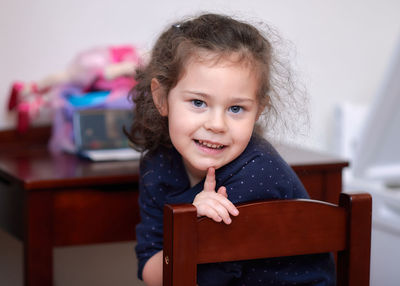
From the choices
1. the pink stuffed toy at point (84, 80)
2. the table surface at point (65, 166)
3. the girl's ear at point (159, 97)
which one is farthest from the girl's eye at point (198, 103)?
the pink stuffed toy at point (84, 80)

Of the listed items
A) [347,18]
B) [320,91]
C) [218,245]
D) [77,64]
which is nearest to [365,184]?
[320,91]

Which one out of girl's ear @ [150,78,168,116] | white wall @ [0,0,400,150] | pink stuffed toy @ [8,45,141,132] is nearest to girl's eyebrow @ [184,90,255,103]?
girl's ear @ [150,78,168,116]

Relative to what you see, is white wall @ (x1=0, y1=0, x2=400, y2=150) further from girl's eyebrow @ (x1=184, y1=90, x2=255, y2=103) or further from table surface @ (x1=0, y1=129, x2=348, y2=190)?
girl's eyebrow @ (x1=184, y1=90, x2=255, y2=103)

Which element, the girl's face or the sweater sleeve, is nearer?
the girl's face

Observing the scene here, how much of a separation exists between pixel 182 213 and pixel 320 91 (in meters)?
1.55

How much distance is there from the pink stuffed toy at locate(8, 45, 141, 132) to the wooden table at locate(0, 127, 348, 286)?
0.25m

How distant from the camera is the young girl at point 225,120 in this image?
1016mm

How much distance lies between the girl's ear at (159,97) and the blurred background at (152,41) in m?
0.39

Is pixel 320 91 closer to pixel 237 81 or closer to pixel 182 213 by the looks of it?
pixel 237 81

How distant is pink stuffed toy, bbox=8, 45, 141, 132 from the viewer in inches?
69.0

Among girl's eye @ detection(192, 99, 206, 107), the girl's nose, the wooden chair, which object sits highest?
girl's eye @ detection(192, 99, 206, 107)

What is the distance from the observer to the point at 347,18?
7.55 feet

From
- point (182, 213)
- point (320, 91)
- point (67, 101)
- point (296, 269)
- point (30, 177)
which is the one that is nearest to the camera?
point (182, 213)

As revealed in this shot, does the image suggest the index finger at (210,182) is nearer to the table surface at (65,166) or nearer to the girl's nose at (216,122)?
the girl's nose at (216,122)
